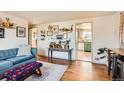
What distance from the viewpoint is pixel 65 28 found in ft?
17.4

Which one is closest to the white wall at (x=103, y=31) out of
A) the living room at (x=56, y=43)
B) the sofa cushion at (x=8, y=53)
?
the living room at (x=56, y=43)

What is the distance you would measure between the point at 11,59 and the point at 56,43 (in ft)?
8.37

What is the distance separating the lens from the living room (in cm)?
314

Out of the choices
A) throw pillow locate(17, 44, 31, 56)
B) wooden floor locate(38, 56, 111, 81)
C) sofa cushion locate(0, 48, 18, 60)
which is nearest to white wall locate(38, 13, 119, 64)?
wooden floor locate(38, 56, 111, 81)

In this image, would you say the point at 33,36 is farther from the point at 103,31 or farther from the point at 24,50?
the point at 103,31

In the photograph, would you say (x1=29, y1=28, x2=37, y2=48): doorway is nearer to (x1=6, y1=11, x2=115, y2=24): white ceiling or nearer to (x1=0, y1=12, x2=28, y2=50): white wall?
(x1=0, y1=12, x2=28, y2=50): white wall

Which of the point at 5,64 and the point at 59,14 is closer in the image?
the point at 5,64

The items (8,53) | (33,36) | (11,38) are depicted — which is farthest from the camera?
(33,36)

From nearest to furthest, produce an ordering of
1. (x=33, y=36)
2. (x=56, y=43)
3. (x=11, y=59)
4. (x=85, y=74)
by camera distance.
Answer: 1. (x=85, y=74)
2. (x=11, y=59)
3. (x=56, y=43)
4. (x=33, y=36)

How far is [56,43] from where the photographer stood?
557cm

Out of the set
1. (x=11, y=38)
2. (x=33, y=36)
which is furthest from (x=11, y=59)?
(x=33, y=36)

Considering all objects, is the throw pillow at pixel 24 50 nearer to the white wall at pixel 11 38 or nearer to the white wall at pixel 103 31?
the white wall at pixel 11 38
